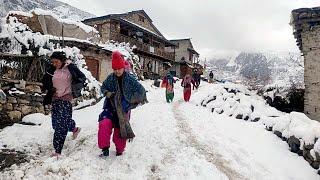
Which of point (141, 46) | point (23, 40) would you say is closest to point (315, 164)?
point (23, 40)

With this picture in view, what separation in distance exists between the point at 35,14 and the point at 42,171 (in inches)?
623

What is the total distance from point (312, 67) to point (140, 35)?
30.9 m

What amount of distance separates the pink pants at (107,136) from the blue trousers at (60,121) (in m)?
0.67

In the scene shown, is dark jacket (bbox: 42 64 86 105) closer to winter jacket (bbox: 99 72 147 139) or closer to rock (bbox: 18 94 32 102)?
winter jacket (bbox: 99 72 147 139)

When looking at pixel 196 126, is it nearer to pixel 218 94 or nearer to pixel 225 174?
pixel 225 174

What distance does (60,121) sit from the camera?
19.0ft

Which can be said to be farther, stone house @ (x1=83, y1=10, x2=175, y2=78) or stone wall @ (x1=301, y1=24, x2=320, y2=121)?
stone house @ (x1=83, y1=10, x2=175, y2=78)

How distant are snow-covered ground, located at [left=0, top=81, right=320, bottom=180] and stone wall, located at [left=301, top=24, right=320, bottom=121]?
3.37 metres

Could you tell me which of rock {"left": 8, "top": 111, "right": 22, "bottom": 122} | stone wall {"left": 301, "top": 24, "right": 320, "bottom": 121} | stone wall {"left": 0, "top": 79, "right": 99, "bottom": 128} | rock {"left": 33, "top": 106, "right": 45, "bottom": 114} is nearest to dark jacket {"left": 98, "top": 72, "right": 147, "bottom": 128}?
stone wall {"left": 0, "top": 79, "right": 99, "bottom": 128}

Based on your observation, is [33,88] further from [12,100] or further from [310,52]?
[310,52]

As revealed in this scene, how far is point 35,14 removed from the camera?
740 inches

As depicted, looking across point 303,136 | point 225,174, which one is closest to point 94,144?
point 225,174

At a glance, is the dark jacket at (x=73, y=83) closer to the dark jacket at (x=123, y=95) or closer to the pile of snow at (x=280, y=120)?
the dark jacket at (x=123, y=95)

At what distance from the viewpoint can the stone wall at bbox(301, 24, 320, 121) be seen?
11.4 m
